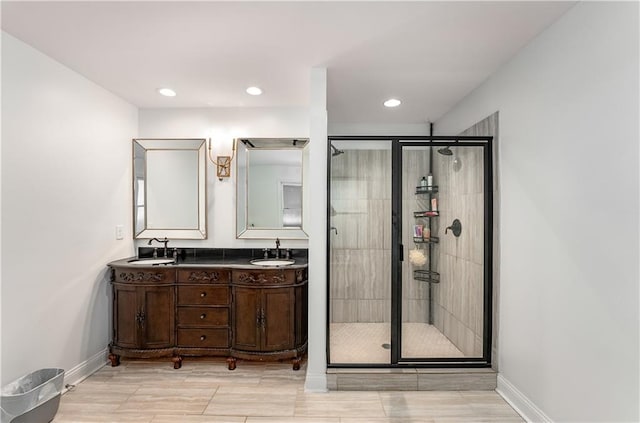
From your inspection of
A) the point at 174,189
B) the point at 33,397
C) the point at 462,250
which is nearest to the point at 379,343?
the point at 462,250

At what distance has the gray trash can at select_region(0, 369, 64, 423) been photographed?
2.05 m

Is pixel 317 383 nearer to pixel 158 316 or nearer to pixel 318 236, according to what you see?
pixel 318 236

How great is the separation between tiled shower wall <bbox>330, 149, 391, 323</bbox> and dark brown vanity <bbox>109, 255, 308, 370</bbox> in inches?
18.9

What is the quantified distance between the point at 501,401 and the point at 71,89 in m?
4.05

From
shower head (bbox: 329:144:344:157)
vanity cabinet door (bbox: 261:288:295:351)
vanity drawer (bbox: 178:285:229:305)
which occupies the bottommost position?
vanity cabinet door (bbox: 261:288:295:351)

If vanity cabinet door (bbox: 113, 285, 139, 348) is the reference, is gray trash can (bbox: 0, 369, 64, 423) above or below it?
below

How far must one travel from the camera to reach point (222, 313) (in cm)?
313

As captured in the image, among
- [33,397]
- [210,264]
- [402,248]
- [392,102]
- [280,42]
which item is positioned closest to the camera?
[33,397]

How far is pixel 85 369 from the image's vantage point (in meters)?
2.93

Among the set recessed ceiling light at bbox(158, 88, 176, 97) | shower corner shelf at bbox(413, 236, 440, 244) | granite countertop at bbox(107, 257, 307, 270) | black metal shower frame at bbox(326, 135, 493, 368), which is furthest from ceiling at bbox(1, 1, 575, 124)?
granite countertop at bbox(107, 257, 307, 270)

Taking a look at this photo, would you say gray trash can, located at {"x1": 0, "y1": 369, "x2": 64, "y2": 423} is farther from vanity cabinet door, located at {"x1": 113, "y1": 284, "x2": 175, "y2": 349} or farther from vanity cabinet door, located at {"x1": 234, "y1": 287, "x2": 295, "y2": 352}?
vanity cabinet door, located at {"x1": 234, "y1": 287, "x2": 295, "y2": 352}

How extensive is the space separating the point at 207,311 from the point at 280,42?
2.31 metres

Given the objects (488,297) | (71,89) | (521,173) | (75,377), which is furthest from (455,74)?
(75,377)

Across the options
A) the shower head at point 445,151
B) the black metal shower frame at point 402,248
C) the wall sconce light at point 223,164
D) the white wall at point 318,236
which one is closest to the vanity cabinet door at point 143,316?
the wall sconce light at point 223,164
